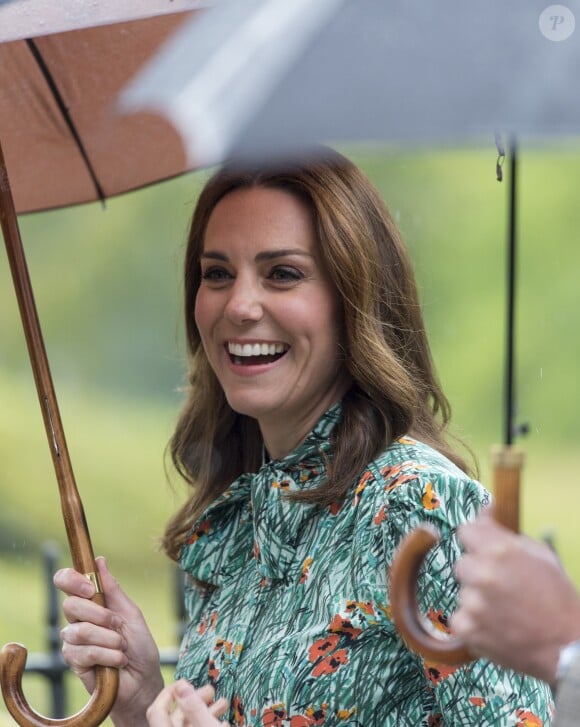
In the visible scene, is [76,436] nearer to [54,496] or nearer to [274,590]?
[54,496]

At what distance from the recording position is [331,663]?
86.4 inches

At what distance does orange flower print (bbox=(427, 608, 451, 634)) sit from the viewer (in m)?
2.12

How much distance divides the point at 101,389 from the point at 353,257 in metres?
4.58

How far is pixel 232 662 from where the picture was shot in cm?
242

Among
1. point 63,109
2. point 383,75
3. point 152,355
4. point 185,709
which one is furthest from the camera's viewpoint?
point 152,355

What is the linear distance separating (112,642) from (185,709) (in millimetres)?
463

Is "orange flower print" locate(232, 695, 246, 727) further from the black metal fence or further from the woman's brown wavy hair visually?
the black metal fence

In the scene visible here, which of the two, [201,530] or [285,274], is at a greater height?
[285,274]

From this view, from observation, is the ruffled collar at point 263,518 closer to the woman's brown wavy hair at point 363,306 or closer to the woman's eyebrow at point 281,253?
the woman's brown wavy hair at point 363,306

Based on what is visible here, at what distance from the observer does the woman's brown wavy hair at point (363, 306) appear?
250 centimetres

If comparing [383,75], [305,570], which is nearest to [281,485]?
[305,570]

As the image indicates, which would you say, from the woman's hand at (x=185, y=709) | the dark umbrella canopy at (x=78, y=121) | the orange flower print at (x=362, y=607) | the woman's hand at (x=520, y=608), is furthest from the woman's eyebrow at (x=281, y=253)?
the woman's hand at (x=520, y=608)

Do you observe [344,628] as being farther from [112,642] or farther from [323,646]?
[112,642]

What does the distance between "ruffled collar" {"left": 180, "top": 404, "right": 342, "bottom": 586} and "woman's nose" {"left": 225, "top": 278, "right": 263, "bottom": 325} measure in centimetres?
26
